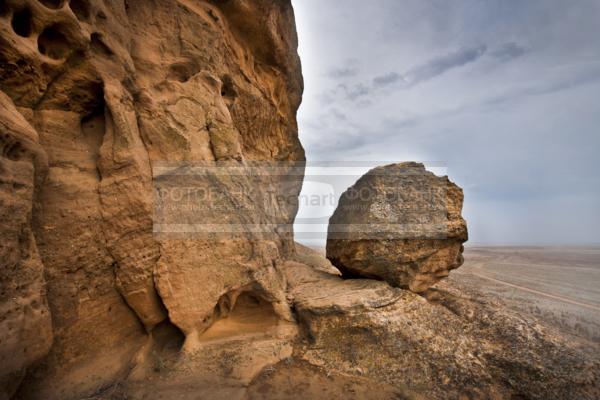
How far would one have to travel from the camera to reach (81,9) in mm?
4430

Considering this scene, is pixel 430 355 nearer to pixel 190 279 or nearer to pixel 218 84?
pixel 190 279

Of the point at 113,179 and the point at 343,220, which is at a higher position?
the point at 113,179

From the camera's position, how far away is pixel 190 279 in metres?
4.68

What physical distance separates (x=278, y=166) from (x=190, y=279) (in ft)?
26.6

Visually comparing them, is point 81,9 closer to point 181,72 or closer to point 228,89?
point 181,72

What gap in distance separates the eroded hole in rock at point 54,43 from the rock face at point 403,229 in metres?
6.45

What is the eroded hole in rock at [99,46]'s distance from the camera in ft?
14.9

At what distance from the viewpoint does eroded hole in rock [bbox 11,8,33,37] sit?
12.1ft

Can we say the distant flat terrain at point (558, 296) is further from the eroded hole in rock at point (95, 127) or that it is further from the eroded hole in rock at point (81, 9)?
the eroded hole in rock at point (81, 9)

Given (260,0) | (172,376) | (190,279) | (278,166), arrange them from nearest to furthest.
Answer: (172,376)
(190,279)
(260,0)
(278,166)

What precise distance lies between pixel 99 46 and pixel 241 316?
19.4ft

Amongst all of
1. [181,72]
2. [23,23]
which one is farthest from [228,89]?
[23,23]

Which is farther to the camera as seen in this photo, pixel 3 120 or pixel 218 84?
pixel 218 84

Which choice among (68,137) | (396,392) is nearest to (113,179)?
(68,137)
